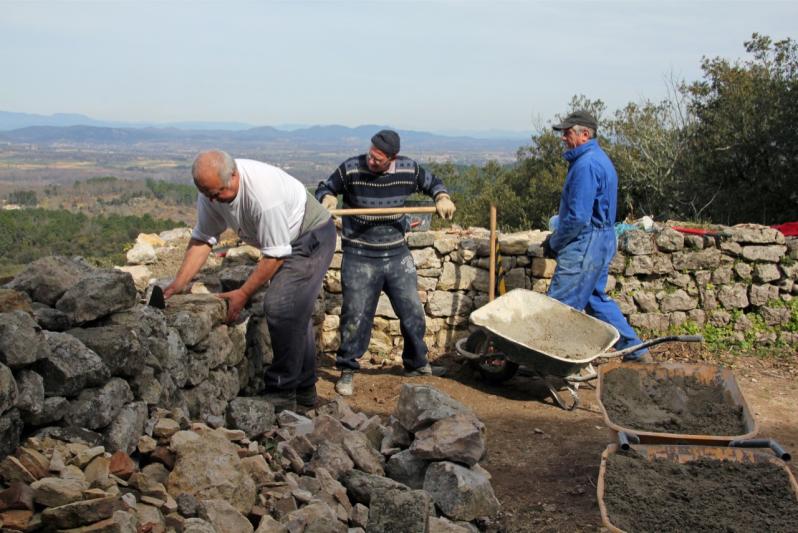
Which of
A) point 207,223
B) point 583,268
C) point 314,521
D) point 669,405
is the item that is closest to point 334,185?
point 207,223

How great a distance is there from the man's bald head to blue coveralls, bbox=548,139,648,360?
2669mm

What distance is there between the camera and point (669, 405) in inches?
185

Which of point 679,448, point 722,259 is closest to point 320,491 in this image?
point 679,448

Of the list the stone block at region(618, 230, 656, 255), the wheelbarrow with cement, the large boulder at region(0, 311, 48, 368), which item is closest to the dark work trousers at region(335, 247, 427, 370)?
the wheelbarrow with cement

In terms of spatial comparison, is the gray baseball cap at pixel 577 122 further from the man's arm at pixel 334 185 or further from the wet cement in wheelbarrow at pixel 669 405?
the wet cement in wheelbarrow at pixel 669 405

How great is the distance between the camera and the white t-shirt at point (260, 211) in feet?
15.1

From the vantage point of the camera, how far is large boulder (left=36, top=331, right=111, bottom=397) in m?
3.30

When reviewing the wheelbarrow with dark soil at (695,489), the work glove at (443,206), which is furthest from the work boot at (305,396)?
the wheelbarrow with dark soil at (695,489)

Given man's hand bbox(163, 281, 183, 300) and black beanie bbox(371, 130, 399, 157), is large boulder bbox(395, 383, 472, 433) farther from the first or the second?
black beanie bbox(371, 130, 399, 157)

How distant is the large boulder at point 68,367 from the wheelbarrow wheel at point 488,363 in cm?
336

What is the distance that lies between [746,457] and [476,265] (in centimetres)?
375

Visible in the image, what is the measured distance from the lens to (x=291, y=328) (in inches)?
197

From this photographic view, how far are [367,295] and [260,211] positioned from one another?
172 centimetres

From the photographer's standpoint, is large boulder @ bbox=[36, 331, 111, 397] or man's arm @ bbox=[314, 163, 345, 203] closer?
large boulder @ bbox=[36, 331, 111, 397]
